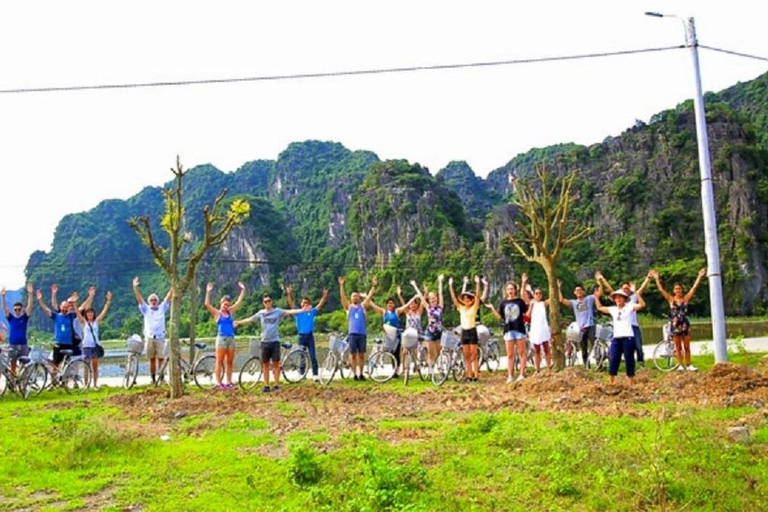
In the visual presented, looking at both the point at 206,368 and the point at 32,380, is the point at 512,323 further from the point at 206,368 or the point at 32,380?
the point at 32,380

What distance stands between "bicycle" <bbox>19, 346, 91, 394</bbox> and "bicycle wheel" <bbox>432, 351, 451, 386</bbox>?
636 centimetres

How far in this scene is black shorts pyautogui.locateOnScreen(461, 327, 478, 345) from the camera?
1200 cm

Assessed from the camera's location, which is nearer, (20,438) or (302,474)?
(302,474)

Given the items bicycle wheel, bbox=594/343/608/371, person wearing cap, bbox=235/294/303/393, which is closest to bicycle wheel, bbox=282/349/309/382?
person wearing cap, bbox=235/294/303/393

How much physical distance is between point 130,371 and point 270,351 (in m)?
3.67

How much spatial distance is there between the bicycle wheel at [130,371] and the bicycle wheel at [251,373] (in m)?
2.51

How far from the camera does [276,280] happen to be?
335ft

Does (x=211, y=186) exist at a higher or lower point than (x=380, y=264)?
higher

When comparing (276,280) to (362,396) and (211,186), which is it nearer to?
(211,186)

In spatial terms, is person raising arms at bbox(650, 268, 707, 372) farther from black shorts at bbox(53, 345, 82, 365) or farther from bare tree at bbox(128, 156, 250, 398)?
black shorts at bbox(53, 345, 82, 365)

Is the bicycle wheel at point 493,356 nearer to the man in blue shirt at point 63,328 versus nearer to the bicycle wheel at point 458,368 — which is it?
the bicycle wheel at point 458,368

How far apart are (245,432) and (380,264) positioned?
285 ft

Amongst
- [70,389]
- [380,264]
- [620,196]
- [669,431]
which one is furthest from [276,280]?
[669,431]

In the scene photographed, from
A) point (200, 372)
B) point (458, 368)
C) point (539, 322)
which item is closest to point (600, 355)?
point (539, 322)
